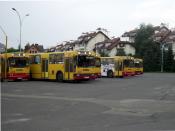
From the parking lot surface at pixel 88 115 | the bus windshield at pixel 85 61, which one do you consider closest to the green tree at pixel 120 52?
the bus windshield at pixel 85 61

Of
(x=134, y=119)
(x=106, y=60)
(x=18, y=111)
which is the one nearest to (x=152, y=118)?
(x=134, y=119)

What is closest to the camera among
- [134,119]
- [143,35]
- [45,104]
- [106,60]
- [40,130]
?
[40,130]

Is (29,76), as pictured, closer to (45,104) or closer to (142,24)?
(45,104)

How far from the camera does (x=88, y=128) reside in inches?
428

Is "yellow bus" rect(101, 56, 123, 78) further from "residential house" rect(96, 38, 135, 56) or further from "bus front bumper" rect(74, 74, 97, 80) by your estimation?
"residential house" rect(96, 38, 135, 56)

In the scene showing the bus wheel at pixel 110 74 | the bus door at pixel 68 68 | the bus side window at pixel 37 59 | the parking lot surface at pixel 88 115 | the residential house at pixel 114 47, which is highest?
the residential house at pixel 114 47

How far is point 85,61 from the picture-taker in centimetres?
3366

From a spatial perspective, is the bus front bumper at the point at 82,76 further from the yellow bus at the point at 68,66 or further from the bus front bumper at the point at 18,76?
the bus front bumper at the point at 18,76

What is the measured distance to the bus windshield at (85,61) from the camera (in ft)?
109

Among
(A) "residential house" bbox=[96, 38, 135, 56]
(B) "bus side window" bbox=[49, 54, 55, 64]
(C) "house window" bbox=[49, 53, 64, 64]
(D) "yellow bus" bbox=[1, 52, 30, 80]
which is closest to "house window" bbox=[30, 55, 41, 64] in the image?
(D) "yellow bus" bbox=[1, 52, 30, 80]

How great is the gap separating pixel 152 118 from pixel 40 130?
393 centimetres

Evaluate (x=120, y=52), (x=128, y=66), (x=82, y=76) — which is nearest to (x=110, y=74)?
(x=128, y=66)

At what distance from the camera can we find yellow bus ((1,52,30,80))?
3638cm

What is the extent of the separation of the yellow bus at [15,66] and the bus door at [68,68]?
4.83m
